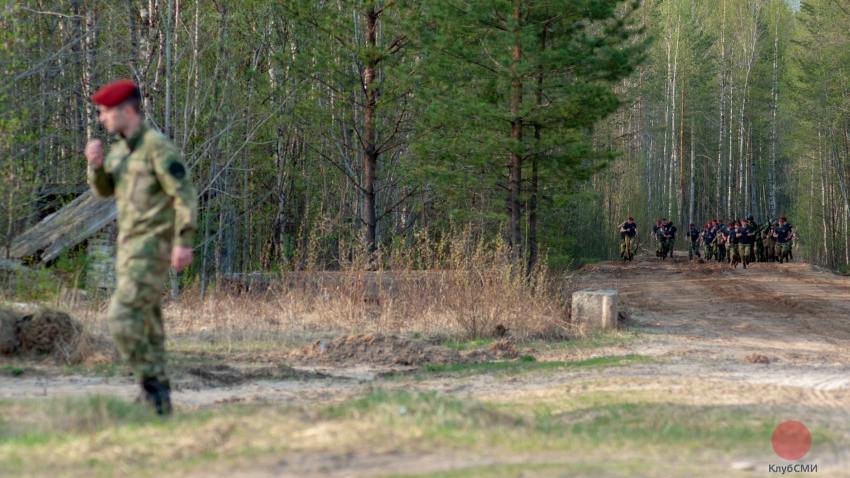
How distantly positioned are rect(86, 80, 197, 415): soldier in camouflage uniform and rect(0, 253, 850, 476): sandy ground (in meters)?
1.72

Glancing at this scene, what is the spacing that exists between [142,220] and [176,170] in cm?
40

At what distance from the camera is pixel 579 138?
21.1 meters

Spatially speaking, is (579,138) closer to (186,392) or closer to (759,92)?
(186,392)

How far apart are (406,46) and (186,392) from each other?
50.2 ft

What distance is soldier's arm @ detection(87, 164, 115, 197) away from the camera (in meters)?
7.44

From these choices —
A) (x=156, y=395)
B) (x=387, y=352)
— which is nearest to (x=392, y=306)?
(x=387, y=352)

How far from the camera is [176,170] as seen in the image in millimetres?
7273

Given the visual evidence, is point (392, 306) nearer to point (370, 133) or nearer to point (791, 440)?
point (370, 133)

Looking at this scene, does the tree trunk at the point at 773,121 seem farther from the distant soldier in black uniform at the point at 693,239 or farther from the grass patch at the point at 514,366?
the grass patch at the point at 514,366

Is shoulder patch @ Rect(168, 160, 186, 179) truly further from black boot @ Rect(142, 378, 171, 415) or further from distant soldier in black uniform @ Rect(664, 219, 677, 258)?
distant soldier in black uniform @ Rect(664, 219, 677, 258)

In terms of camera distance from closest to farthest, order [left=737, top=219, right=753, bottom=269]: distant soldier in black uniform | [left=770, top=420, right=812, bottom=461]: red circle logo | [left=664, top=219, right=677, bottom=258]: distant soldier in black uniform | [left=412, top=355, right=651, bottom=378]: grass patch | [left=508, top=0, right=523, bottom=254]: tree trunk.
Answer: [left=770, top=420, right=812, bottom=461]: red circle logo → [left=412, top=355, right=651, bottom=378]: grass patch → [left=508, top=0, right=523, bottom=254]: tree trunk → [left=737, top=219, right=753, bottom=269]: distant soldier in black uniform → [left=664, top=219, right=677, bottom=258]: distant soldier in black uniform

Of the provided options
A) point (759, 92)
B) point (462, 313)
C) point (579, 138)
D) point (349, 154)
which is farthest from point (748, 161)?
point (462, 313)

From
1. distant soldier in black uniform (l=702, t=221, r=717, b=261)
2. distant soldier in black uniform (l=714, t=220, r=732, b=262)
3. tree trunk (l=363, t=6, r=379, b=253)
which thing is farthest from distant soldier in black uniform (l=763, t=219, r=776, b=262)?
tree trunk (l=363, t=6, r=379, b=253)

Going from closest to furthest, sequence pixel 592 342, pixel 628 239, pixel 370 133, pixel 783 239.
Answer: pixel 592 342, pixel 370 133, pixel 783 239, pixel 628 239
